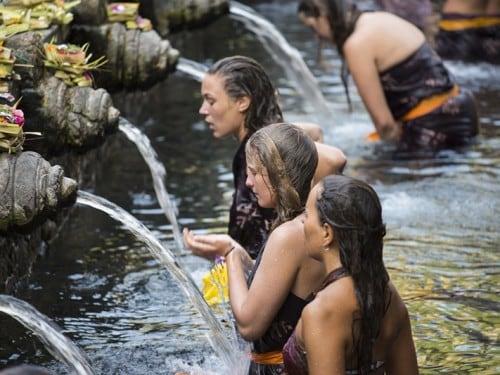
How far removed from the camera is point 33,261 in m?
6.13

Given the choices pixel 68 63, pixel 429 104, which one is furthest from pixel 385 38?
pixel 68 63

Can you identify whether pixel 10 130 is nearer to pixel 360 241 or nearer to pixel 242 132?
pixel 242 132

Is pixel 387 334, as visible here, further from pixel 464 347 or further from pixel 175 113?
pixel 175 113

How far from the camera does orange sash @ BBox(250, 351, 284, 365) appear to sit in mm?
4613

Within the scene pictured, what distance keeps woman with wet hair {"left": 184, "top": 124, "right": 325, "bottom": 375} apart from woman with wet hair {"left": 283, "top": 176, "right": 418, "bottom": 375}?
274mm

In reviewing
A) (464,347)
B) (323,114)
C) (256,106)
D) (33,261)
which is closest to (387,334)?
(464,347)

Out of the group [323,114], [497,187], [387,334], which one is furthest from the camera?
[323,114]

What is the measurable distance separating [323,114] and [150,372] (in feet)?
16.8

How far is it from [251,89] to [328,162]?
61 centimetres

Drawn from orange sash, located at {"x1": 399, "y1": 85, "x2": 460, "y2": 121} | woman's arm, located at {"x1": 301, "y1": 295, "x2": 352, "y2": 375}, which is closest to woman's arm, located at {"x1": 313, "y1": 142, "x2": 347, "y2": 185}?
woman's arm, located at {"x1": 301, "y1": 295, "x2": 352, "y2": 375}

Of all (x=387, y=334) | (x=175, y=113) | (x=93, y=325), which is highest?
(x=387, y=334)

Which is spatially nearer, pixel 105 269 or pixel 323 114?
pixel 105 269

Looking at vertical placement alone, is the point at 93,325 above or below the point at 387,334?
below

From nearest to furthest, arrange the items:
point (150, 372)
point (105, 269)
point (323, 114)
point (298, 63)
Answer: point (150, 372), point (105, 269), point (323, 114), point (298, 63)
